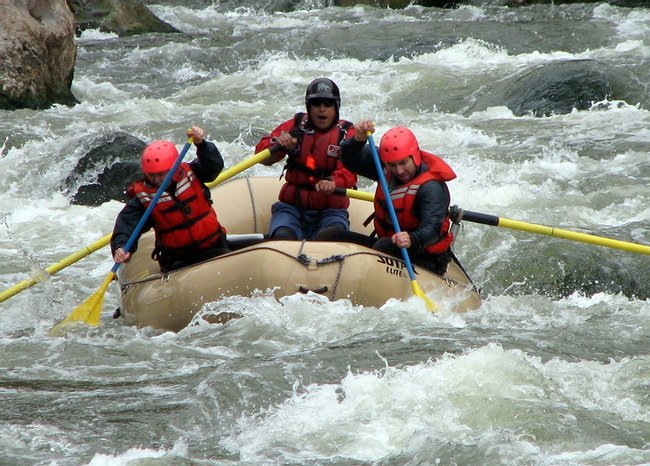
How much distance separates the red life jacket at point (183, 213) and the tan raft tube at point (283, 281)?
0.25 m

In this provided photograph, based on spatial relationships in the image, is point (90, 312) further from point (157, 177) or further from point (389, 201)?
point (389, 201)

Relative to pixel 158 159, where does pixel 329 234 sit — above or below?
below

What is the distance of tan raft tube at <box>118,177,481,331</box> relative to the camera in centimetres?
631

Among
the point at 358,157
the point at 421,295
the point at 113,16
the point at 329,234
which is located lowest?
the point at 421,295

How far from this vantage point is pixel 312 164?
718cm

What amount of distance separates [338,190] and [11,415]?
2.82 m

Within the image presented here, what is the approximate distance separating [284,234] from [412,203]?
90cm

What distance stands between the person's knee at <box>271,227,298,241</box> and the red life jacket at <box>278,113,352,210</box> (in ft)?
0.90

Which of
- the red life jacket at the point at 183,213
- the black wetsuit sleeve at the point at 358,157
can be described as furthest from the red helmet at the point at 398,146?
the red life jacket at the point at 183,213

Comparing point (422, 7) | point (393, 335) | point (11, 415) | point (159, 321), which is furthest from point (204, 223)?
point (422, 7)

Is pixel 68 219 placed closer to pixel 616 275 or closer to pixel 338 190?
pixel 338 190

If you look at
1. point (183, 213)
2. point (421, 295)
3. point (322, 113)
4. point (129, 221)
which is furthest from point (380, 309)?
point (129, 221)

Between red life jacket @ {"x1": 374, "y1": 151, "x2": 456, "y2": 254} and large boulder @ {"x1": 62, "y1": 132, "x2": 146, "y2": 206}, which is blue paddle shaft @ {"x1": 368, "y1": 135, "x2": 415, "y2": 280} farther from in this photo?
large boulder @ {"x1": 62, "y1": 132, "x2": 146, "y2": 206}

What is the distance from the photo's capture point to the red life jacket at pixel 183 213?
21.9 feet
